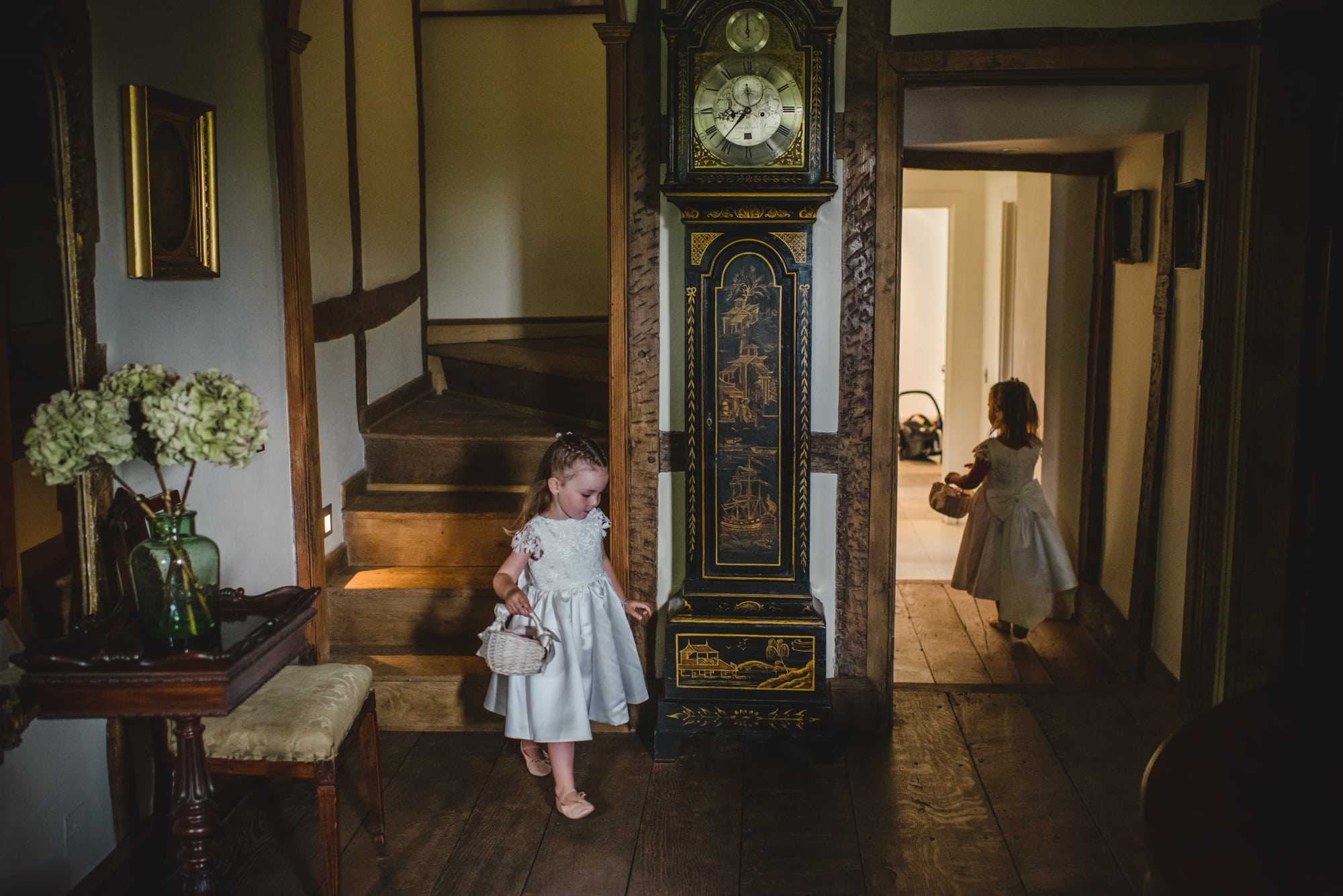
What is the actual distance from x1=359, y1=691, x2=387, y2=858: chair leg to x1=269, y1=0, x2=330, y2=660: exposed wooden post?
703 millimetres

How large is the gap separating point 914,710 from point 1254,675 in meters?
1.10

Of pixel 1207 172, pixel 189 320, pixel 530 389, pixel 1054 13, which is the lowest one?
pixel 530 389

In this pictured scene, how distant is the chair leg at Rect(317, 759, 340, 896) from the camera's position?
2.71m

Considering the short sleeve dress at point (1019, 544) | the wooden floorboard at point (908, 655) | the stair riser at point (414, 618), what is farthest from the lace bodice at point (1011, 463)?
the stair riser at point (414, 618)

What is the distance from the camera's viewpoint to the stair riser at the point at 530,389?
5.03 metres

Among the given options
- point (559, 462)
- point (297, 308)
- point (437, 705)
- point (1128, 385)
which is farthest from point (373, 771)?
point (1128, 385)

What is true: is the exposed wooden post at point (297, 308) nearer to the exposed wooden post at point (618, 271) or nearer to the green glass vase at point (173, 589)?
the exposed wooden post at point (618, 271)

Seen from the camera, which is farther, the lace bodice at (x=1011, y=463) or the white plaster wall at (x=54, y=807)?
the lace bodice at (x=1011, y=463)

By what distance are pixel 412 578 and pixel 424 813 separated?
120 cm

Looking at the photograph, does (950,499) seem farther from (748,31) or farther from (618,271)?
(748,31)

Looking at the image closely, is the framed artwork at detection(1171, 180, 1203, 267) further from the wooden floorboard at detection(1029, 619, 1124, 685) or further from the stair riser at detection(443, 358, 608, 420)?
the stair riser at detection(443, 358, 608, 420)

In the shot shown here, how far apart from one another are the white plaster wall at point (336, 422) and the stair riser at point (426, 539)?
0.31 feet

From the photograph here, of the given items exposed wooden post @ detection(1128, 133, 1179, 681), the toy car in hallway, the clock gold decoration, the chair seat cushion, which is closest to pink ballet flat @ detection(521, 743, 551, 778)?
the chair seat cushion

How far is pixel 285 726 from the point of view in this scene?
2.72 m
